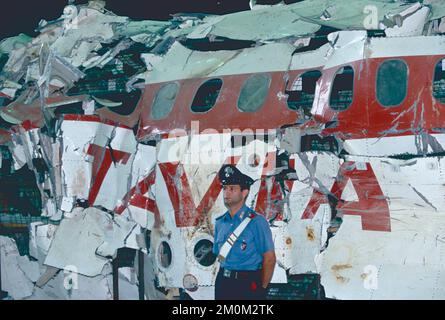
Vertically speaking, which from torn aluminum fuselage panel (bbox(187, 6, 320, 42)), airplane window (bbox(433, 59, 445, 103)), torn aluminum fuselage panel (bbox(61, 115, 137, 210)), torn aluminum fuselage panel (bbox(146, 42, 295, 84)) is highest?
torn aluminum fuselage panel (bbox(187, 6, 320, 42))

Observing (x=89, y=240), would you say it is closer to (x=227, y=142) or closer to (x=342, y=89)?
(x=227, y=142)

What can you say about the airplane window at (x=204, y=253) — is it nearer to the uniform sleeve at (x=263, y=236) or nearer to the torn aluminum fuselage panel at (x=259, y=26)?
the uniform sleeve at (x=263, y=236)

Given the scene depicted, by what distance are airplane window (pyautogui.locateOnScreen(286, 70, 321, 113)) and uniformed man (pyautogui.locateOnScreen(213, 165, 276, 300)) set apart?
83 centimetres

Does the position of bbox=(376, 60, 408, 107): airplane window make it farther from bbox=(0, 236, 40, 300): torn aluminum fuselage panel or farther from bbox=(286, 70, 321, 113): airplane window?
bbox=(0, 236, 40, 300): torn aluminum fuselage panel

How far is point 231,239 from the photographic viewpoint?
657 cm

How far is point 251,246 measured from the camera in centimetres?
646

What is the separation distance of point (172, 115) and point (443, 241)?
3025 mm

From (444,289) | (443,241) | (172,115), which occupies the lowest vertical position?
(444,289)

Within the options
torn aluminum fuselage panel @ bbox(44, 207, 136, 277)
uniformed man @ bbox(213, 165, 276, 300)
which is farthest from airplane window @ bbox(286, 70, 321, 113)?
torn aluminum fuselage panel @ bbox(44, 207, 136, 277)

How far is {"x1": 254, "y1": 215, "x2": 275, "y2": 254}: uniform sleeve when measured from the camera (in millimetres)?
6379

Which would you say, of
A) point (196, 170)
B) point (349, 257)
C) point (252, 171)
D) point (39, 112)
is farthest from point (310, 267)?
point (39, 112)

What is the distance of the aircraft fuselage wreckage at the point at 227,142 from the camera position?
5821mm

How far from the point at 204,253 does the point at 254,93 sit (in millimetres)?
1632

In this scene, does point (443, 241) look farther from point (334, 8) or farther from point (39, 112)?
point (39, 112)
